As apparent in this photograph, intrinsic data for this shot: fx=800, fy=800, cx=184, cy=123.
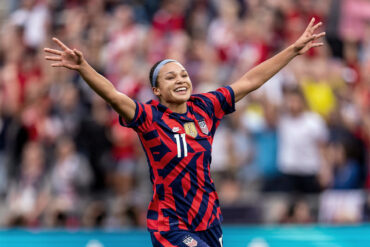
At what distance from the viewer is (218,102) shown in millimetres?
6586

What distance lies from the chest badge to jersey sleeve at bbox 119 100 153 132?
0.94 ft

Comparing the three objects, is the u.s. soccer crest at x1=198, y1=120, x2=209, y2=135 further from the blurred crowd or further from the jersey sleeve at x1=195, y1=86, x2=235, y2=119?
the blurred crowd

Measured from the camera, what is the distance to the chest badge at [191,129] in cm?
621

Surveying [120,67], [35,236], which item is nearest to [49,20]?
[120,67]

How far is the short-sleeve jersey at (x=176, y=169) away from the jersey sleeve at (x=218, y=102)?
283 mm

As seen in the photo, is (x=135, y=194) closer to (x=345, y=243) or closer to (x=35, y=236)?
(x=35, y=236)

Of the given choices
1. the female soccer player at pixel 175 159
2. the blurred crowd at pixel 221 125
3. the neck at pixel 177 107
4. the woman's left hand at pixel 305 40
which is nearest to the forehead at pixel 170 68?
the female soccer player at pixel 175 159

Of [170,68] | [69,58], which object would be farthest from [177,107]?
[69,58]

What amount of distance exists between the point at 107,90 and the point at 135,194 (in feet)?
17.9

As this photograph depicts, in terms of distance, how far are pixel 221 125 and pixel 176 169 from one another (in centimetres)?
536

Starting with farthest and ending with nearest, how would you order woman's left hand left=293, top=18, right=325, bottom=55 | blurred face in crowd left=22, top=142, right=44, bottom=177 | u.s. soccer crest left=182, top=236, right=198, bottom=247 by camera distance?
blurred face in crowd left=22, top=142, right=44, bottom=177 → woman's left hand left=293, top=18, right=325, bottom=55 → u.s. soccer crest left=182, top=236, right=198, bottom=247

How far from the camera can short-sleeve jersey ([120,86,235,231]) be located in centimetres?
611

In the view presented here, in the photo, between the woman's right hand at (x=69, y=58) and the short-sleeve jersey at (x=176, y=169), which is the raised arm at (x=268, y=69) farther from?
the woman's right hand at (x=69, y=58)

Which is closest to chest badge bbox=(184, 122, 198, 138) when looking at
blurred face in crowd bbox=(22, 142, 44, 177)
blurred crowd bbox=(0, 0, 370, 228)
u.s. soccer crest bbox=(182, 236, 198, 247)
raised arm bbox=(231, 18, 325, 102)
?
raised arm bbox=(231, 18, 325, 102)
